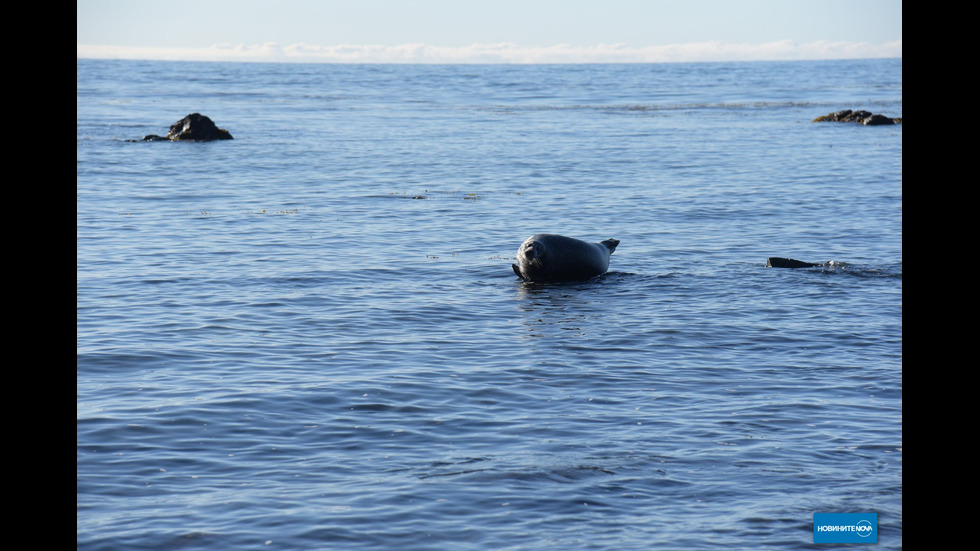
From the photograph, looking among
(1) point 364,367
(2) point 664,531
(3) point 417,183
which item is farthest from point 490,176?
(2) point 664,531

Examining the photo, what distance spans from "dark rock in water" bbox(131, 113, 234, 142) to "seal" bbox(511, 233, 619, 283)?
29.8 metres

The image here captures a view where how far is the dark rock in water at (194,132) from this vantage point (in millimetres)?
43188

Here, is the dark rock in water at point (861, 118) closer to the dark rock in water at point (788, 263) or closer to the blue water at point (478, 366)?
the blue water at point (478, 366)

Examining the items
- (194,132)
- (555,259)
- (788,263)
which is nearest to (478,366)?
(555,259)

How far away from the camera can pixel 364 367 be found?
11.9 m

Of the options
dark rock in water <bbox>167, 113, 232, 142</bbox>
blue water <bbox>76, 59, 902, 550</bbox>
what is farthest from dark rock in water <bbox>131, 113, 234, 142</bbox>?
blue water <bbox>76, 59, 902, 550</bbox>

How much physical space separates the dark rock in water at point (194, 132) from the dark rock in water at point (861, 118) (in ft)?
104

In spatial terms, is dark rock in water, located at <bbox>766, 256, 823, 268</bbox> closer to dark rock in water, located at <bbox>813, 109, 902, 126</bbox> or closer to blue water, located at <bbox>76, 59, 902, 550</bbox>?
blue water, located at <bbox>76, 59, 902, 550</bbox>

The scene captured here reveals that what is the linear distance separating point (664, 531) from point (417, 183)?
79.6 feet

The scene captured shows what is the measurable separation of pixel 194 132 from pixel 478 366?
1355 inches

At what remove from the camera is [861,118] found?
53.6 metres

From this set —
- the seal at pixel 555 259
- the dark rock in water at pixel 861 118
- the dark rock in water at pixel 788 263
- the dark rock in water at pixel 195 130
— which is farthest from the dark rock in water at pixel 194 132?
the dark rock in water at pixel 861 118
